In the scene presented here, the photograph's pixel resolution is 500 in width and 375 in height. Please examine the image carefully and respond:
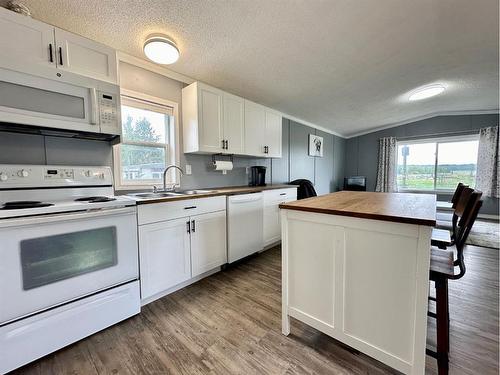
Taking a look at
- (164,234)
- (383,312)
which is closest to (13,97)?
(164,234)

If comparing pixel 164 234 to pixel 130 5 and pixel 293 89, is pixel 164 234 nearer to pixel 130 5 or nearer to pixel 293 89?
pixel 130 5

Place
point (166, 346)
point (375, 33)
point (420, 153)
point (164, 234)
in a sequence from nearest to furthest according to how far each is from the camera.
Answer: point (166, 346)
point (164, 234)
point (375, 33)
point (420, 153)

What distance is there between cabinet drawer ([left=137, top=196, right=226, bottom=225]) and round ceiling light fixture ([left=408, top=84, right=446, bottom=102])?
12.8 feet

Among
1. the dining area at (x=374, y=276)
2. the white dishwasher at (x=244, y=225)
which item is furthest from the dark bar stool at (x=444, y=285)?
Answer: the white dishwasher at (x=244, y=225)

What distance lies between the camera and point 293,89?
10.3 ft

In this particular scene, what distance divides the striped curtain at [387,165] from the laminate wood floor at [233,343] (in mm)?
4589

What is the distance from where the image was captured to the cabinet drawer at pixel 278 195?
115 inches

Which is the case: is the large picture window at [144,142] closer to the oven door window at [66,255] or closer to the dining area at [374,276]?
the oven door window at [66,255]

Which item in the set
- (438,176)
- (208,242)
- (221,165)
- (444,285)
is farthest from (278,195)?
(438,176)

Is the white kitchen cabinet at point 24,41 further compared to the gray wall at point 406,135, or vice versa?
the gray wall at point 406,135

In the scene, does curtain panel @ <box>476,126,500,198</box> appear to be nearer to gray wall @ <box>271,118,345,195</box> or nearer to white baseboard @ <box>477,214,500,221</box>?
white baseboard @ <box>477,214,500,221</box>

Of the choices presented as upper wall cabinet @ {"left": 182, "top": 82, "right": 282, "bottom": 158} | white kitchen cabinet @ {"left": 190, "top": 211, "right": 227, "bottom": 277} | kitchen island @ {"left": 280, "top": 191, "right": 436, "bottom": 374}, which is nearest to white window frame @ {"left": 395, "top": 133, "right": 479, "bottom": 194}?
upper wall cabinet @ {"left": 182, "top": 82, "right": 282, "bottom": 158}

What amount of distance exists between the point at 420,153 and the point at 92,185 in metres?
7.24

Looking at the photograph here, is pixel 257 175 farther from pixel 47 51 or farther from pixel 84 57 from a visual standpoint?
pixel 47 51
